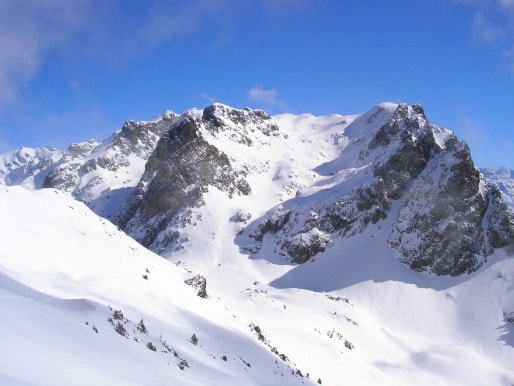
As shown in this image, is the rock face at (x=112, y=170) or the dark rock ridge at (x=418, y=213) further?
the rock face at (x=112, y=170)

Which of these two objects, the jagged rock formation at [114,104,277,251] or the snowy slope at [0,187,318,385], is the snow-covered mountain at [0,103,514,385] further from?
the jagged rock formation at [114,104,277,251]

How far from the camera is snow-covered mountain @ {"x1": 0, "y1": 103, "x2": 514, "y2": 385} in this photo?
53.2 feet

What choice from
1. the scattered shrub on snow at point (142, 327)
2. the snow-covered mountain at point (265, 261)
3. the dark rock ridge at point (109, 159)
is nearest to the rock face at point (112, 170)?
the dark rock ridge at point (109, 159)

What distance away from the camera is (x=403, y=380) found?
4053 centimetres

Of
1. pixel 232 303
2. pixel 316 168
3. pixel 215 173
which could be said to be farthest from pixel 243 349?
pixel 316 168

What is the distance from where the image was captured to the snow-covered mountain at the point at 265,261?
16.2 metres

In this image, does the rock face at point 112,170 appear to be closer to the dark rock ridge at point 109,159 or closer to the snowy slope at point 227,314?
the dark rock ridge at point 109,159

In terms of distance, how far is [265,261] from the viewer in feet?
258

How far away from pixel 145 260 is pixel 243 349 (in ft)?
34.9

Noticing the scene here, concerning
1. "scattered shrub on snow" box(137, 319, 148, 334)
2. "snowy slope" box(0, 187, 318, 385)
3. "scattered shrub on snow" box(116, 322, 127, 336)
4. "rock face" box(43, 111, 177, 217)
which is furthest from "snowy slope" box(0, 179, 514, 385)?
"rock face" box(43, 111, 177, 217)

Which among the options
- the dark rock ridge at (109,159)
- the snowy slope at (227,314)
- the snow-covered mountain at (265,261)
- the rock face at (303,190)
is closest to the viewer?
the snowy slope at (227,314)

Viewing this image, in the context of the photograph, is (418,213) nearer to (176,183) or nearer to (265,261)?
(265,261)

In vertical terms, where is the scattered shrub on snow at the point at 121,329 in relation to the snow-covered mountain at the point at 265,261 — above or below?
below

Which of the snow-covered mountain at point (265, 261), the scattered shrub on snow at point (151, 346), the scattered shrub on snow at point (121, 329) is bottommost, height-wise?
the scattered shrub on snow at point (151, 346)
